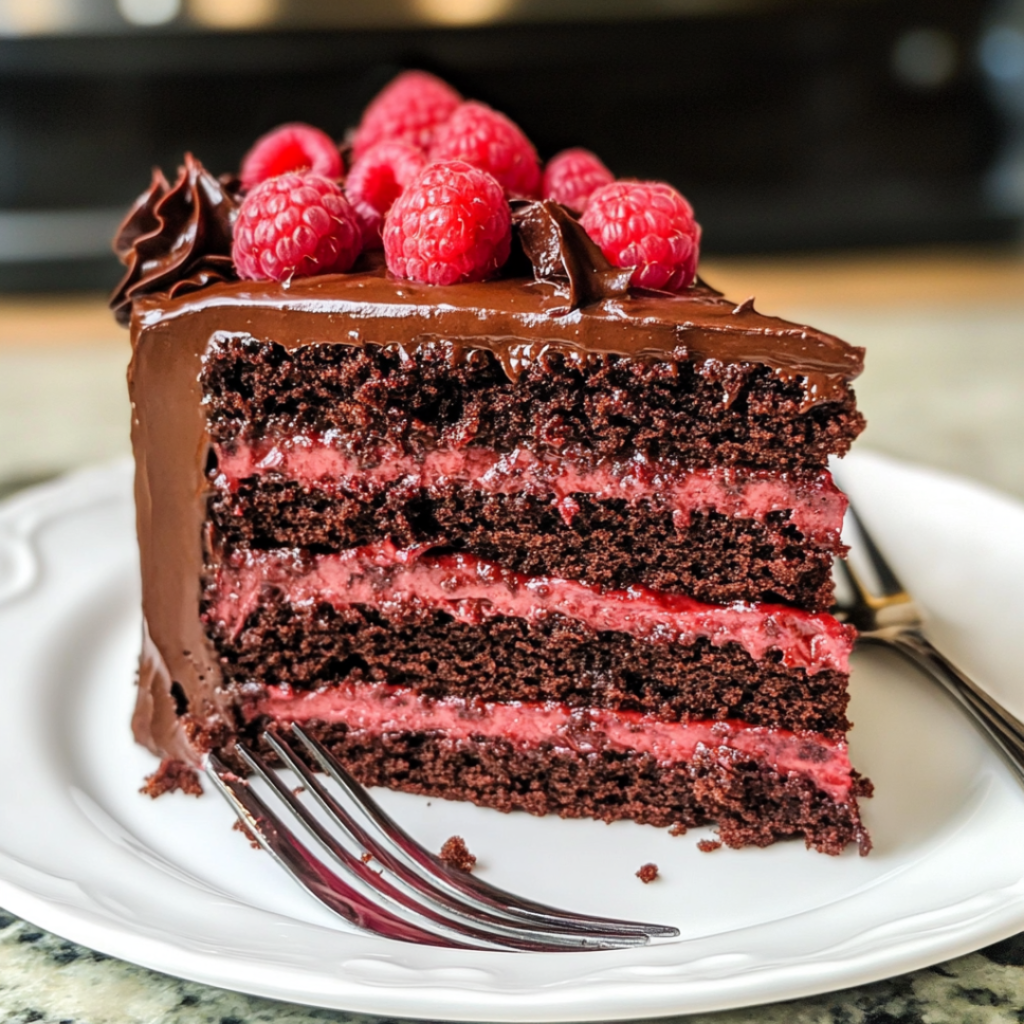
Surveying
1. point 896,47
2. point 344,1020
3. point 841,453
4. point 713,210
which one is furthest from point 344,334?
point 896,47

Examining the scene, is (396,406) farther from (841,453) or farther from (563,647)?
(841,453)

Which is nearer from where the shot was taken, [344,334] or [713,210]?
[344,334]

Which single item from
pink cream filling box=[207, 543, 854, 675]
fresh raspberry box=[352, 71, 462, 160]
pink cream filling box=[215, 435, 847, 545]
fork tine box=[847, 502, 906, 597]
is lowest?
fork tine box=[847, 502, 906, 597]

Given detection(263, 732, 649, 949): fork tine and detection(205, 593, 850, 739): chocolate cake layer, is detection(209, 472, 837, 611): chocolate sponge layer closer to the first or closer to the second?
detection(205, 593, 850, 739): chocolate cake layer

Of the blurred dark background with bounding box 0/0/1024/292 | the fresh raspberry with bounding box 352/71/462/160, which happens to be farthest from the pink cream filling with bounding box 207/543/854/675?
the blurred dark background with bounding box 0/0/1024/292

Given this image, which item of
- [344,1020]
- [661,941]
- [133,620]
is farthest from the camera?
[133,620]

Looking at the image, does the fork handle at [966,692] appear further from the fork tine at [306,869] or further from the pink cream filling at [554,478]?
the fork tine at [306,869]
